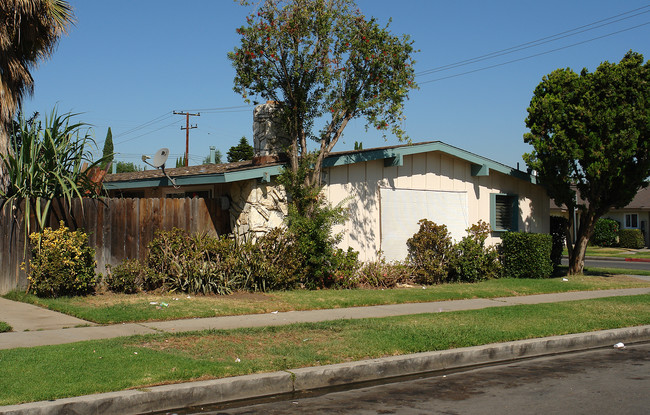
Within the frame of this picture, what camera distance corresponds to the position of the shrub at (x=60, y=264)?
36.8 feet

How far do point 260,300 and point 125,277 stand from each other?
106 inches

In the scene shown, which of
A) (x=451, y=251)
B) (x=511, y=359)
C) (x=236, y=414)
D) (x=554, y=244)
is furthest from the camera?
(x=554, y=244)

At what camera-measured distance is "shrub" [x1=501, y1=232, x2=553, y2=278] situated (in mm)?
16750

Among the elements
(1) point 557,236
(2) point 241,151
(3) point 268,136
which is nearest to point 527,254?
(1) point 557,236

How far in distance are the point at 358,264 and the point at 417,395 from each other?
27.1 feet

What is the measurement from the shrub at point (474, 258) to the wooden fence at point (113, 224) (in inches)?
240

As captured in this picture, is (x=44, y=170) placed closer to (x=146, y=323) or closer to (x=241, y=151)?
(x=146, y=323)

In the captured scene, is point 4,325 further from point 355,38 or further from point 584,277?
point 584,277

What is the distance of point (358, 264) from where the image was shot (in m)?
14.9

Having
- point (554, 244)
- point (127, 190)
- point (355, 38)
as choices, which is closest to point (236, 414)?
point (355, 38)

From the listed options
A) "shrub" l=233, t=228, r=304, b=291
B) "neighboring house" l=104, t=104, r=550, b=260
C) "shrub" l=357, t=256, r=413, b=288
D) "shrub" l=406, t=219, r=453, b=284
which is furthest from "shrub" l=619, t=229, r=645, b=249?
"shrub" l=233, t=228, r=304, b=291

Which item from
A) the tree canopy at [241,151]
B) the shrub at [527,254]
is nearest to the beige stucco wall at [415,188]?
the shrub at [527,254]

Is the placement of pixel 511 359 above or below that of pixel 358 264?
below

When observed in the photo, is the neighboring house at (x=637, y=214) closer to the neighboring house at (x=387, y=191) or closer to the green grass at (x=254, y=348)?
the neighboring house at (x=387, y=191)
